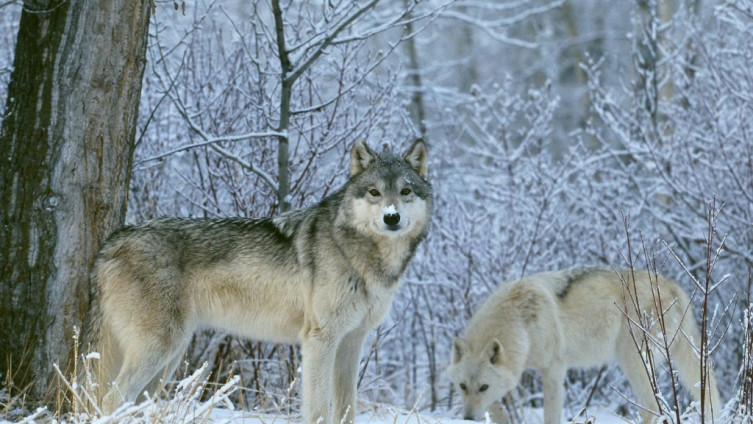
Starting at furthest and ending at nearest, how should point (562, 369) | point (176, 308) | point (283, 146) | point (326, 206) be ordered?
point (562, 369) < point (283, 146) < point (326, 206) < point (176, 308)

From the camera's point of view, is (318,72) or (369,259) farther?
(318,72)

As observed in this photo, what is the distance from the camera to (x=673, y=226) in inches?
373

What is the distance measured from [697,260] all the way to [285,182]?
5671 millimetres

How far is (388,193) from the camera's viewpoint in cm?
484

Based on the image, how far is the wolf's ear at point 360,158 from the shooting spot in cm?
509

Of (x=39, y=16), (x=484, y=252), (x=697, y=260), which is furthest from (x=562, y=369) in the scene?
(x=39, y=16)

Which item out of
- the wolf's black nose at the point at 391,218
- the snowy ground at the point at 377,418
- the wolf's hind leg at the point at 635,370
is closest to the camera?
the snowy ground at the point at 377,418

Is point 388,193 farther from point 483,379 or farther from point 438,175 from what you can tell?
point 438,175

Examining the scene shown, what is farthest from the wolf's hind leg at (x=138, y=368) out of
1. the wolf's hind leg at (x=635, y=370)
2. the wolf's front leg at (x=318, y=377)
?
the wolf's hind leg at (x=635, y=370)

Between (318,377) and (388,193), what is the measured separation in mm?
1128

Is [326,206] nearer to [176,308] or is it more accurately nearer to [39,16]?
[176,308]

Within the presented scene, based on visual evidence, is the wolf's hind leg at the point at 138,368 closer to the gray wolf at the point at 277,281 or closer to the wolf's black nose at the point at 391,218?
the gray wolf at the point at 277,281

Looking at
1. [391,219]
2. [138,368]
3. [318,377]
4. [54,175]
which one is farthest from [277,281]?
[54,175]

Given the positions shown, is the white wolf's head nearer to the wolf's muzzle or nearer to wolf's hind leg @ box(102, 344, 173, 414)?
the wolf's muzzle
